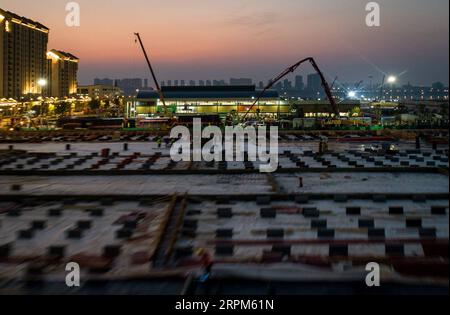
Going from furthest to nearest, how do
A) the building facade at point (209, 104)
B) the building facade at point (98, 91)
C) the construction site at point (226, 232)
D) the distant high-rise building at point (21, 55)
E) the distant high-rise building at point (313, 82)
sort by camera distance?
the distant high-rise building at point (313, 82) → the building facade at point (98, 91) → the distant high-rise building at point (21, 55) → the building facade at point (209, 104) → the construction site at point (226, 232)

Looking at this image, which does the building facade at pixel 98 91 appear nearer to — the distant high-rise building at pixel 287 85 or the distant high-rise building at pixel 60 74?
the distant high-rise building at pixel 60 74

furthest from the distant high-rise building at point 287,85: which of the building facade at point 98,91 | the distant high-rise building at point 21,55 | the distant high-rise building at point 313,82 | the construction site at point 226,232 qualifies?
the construction site at point 226,232

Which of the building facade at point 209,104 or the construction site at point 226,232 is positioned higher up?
the building facade at point 209,104

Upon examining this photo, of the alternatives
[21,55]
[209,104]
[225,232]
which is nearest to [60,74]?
[21,55]

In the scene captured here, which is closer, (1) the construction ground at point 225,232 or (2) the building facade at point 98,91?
(1) the construction ground at point 225,232
